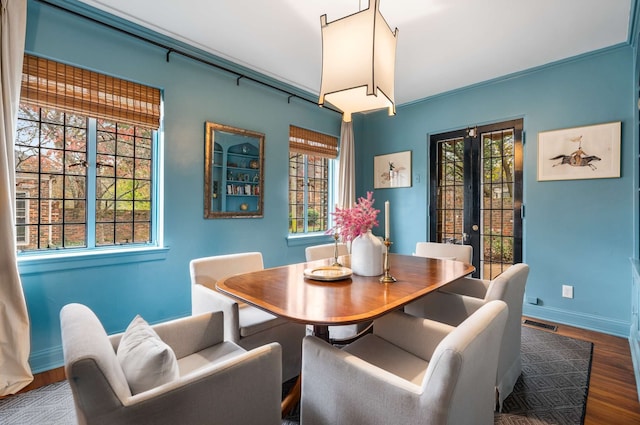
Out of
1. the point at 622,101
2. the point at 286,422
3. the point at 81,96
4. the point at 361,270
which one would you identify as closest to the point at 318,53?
the point at 81,96

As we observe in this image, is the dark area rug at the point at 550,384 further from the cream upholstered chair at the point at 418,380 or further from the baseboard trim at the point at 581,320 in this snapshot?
the cream upholstered chair at the point at 418,380

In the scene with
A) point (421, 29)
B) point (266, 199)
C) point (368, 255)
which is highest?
point (421, 29)

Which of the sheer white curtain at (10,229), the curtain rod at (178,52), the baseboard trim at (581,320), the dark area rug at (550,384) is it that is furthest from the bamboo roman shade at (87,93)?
the baseboard trim at (581,320)

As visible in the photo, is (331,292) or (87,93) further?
(87,93)

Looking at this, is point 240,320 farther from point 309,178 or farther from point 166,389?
point 309,178

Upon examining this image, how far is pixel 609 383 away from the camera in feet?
6.71

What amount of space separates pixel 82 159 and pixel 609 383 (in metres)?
4.23

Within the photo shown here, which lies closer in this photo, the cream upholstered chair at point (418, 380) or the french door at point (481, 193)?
the cream upholstered chair at point (418, 380)

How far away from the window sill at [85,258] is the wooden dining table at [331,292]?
4.22 ft

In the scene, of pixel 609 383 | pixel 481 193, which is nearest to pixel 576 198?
pixel 481 193

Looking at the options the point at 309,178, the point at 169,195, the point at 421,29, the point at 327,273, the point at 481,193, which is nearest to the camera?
the point at 327,273

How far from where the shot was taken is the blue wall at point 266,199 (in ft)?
7.52

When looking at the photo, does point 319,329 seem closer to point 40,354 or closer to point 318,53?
point 40,354

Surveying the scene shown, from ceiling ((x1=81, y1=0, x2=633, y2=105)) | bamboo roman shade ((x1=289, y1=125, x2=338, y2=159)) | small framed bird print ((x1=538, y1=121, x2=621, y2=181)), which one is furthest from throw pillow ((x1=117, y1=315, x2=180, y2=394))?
small framed bird print ((x1=538, y1=121, x2=621, y2=181))
